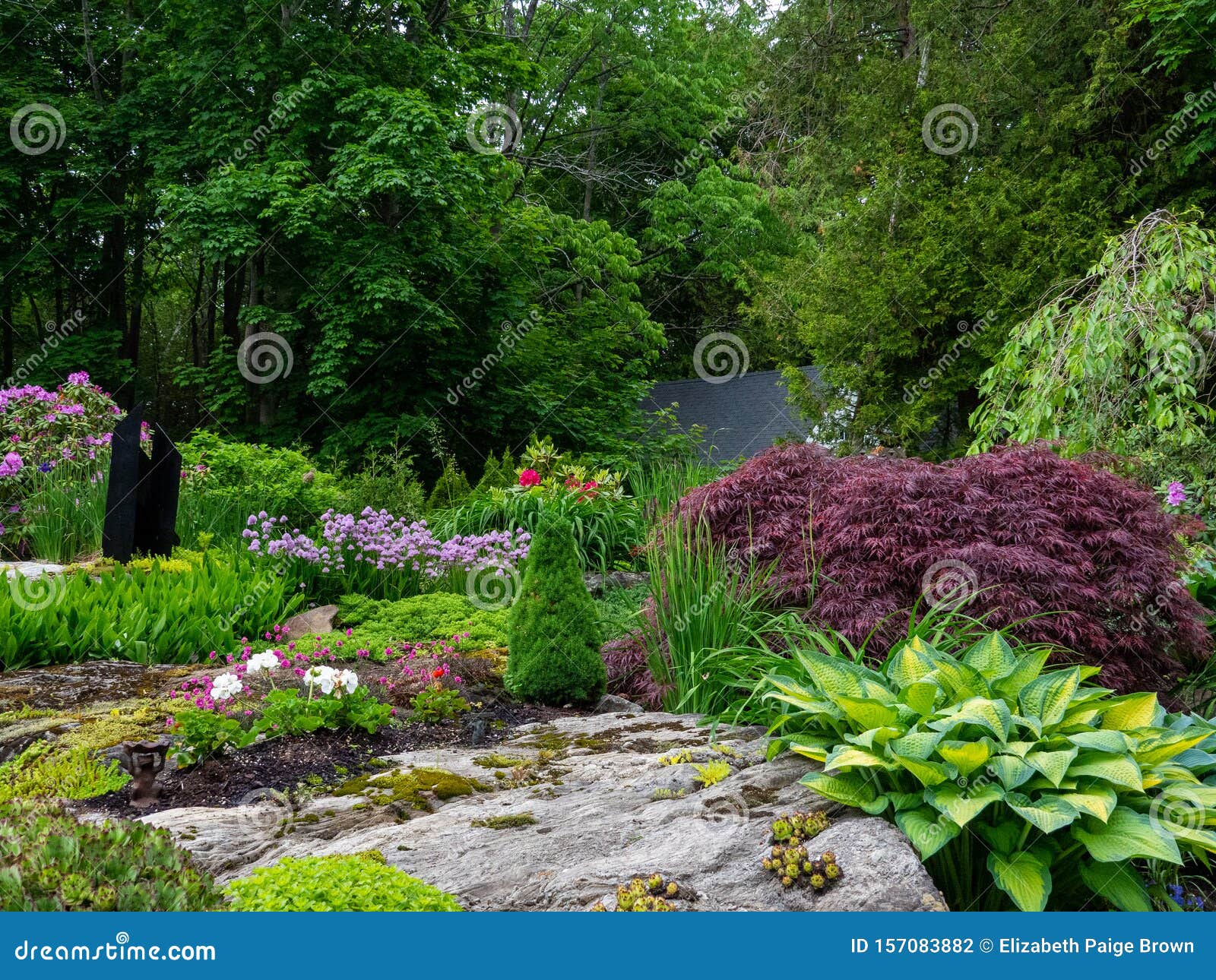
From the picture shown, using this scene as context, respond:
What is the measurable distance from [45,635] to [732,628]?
3.82m

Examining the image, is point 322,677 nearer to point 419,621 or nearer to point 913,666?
point 913,666

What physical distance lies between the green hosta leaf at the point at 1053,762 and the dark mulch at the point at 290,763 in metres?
2.28

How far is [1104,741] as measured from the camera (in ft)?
8.46

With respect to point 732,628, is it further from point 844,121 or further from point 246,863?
point 844,121

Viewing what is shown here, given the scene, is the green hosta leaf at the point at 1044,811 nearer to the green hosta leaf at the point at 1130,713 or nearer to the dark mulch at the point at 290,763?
the green hosta leaf at the point at 1130,713

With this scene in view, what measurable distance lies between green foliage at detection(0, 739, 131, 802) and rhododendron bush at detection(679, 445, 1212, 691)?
2.86 m

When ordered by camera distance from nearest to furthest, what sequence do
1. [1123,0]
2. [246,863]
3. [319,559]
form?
[246,863] → [319,559] → [1123,0]

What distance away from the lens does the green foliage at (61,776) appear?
3.37 metres

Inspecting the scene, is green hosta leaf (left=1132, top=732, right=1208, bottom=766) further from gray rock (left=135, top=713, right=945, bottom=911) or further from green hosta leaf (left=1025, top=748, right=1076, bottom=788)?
gray rock (left=135, top=713, right=945, bottom=911)

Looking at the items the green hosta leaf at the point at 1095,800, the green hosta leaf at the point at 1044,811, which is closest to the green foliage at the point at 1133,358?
the green hosta leaf at the point at 1095,800

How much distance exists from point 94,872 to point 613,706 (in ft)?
9.10

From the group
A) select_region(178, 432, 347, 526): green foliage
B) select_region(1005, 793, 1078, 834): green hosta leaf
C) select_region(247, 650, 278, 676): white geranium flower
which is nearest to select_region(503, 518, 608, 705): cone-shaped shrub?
select_region(247, 650, 278, 676): white geranium flower

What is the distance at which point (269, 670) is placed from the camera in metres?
4.54

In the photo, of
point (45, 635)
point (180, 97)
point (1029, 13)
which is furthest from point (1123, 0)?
point (45, 635)
